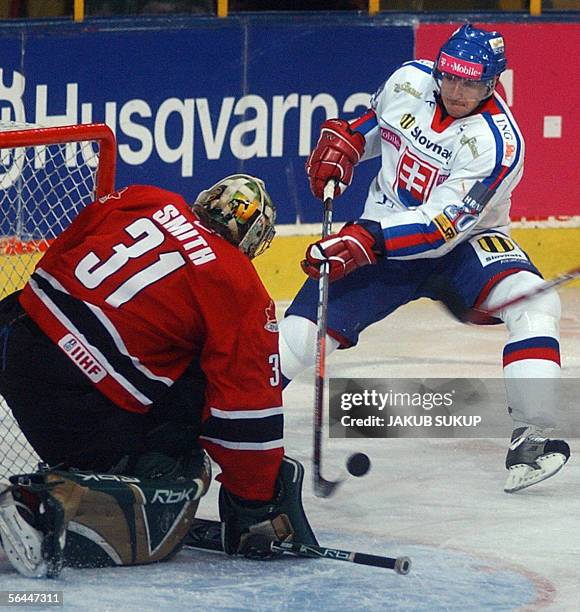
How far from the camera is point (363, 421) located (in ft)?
16.3

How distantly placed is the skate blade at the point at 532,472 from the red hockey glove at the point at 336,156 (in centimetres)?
98

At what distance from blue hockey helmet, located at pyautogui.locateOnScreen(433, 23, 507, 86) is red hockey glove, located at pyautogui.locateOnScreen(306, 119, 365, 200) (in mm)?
378

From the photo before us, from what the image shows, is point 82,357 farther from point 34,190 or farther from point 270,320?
point 34,190

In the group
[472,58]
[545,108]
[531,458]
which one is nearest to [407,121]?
[472,58]

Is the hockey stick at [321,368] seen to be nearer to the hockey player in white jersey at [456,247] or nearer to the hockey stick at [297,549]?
the hockey player in white jersey at [456,247]

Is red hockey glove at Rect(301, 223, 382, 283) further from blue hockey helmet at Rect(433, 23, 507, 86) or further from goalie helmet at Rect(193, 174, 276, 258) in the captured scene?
goalie helmet at Rect(193, 174, 276, 258)

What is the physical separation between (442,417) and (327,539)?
4.14 ft

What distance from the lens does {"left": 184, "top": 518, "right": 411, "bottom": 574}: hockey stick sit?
3559 millimetres

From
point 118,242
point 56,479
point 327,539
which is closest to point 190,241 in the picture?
point 118,242

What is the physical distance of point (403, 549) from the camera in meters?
3.84

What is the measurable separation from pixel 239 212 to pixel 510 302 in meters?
1.10

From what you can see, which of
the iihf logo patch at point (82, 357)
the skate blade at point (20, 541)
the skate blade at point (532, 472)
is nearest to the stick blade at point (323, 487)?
the skate blade at point (532, 472)

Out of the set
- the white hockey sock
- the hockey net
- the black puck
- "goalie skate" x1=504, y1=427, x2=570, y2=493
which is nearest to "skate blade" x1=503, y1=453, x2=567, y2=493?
"goalie skate" x1=504, y1=427, x2=570, y2=493

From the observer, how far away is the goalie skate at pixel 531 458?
4340mm
